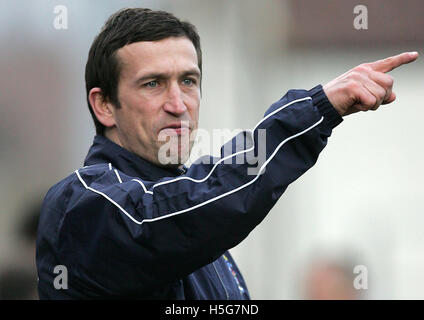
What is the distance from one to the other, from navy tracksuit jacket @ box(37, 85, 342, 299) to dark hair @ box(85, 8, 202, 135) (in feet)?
1.51

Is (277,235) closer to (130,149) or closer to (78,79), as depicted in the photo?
(78,79)

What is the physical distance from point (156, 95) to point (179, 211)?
0.54 metres

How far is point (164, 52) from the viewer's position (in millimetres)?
2273

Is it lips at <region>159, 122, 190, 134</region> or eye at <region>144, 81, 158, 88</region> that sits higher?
eye at <region>144, 81, 158, 88</region>

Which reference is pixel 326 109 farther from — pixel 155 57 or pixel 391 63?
pixel 155 57

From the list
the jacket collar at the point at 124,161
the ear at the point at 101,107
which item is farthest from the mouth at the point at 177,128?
the ear at the point at 101,107

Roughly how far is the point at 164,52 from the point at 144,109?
17cm

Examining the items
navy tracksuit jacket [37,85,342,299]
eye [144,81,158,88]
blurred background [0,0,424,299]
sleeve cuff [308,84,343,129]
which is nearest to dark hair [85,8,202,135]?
eye [144,81,158,88]

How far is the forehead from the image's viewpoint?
2240 mm

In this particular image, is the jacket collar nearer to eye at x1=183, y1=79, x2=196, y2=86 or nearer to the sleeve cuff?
eye at x1=183, y1=79, x2=196, y2=86

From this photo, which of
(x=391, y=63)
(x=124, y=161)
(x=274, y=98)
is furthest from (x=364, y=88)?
(x=274, y=98)

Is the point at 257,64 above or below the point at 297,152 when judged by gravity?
above

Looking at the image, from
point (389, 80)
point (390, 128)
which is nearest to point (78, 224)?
point (389, 80)

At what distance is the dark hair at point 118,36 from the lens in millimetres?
2322
